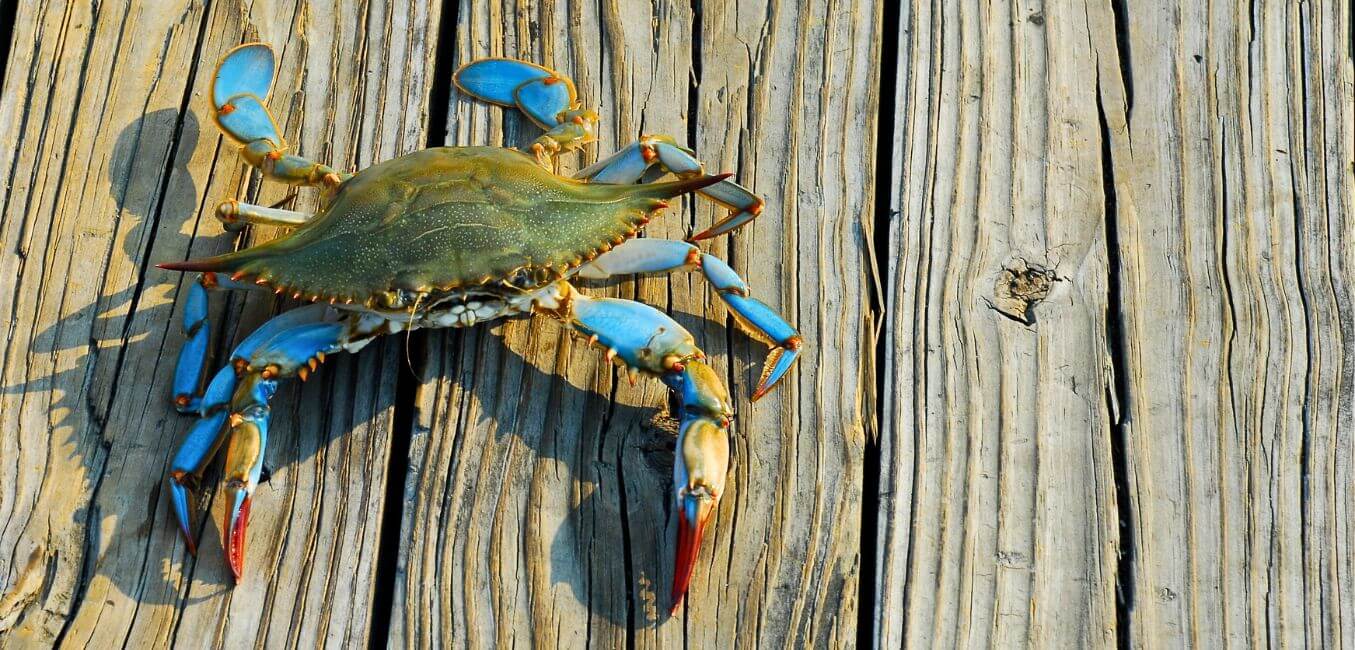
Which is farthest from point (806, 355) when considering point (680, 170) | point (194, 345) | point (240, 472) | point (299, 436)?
point (194, 345)

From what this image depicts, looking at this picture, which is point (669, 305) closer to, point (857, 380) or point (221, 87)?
point (857, 380)

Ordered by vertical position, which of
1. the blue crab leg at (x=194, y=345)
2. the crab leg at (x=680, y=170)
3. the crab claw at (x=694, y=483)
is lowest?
the crab claw at (x=694, y=483)

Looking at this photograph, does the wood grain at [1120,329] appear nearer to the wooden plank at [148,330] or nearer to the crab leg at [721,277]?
the crab leg at [721,277]

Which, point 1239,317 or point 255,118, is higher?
point 255,118

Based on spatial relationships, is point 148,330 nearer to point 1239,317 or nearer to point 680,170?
point 680,170

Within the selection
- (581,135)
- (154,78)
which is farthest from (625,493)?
(154,78)

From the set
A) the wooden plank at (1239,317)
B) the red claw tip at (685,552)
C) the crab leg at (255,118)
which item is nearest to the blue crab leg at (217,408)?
the crab leg at (255,118)
